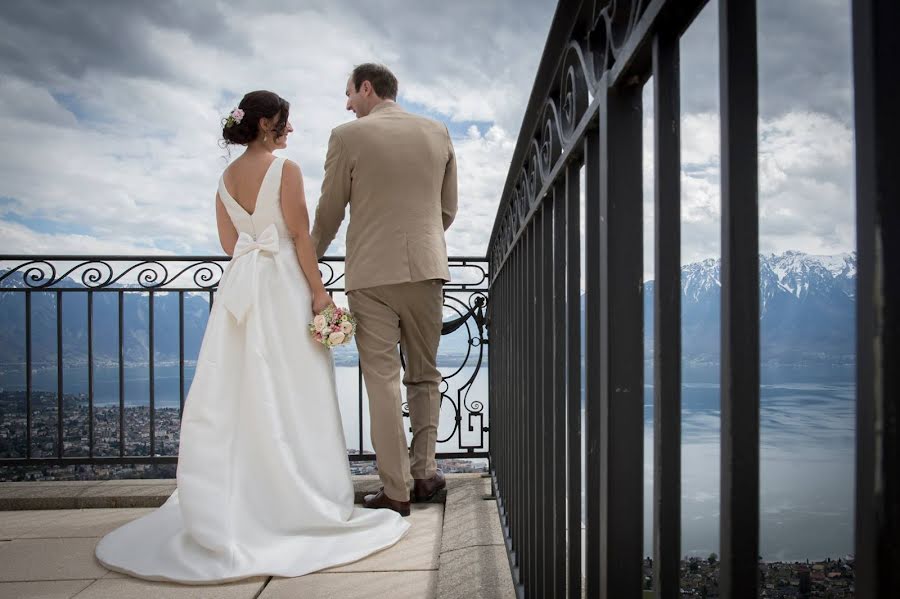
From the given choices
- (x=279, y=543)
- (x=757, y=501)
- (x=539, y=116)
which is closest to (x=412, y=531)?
(x=279, y=543)

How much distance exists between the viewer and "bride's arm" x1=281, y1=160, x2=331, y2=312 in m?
2.81

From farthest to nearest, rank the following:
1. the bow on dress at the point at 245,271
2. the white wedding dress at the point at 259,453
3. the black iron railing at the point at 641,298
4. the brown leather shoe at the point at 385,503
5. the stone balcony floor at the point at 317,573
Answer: the brown leather shoe at the point at 385,503, the bow on dress at the point at 245,271, the white wedding dress at the point at 259,453, the stone balcony floor at the point at 317,573, the black iron railing at the point at 641,298

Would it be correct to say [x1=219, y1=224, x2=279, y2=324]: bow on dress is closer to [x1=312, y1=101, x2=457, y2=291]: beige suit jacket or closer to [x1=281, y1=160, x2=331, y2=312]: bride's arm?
[x1=281, y1=160, x2=331, y2=312]: bride's arm

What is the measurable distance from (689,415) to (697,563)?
15cm

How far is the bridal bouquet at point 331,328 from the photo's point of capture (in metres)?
2.68

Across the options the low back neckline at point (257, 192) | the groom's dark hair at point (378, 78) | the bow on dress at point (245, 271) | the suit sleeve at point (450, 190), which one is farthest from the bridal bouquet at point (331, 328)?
the groom's dark hair at point (378, 78)

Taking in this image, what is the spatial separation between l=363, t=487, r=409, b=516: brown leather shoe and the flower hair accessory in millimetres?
1898

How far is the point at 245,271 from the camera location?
106 inches

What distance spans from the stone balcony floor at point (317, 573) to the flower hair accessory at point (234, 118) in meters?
1.95

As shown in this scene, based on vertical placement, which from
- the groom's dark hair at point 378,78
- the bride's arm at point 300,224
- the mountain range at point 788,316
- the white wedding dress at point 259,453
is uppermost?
the groom's dark hair at point 378,78

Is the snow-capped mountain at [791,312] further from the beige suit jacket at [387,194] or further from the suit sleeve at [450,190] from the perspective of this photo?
the suit sleeve at [450,190]

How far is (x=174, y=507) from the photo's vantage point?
262 centimetres

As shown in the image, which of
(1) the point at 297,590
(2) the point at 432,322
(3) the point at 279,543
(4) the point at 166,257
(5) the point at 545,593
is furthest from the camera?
(4) the point at 166,257

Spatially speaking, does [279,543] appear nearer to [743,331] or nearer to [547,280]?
[547,280]
